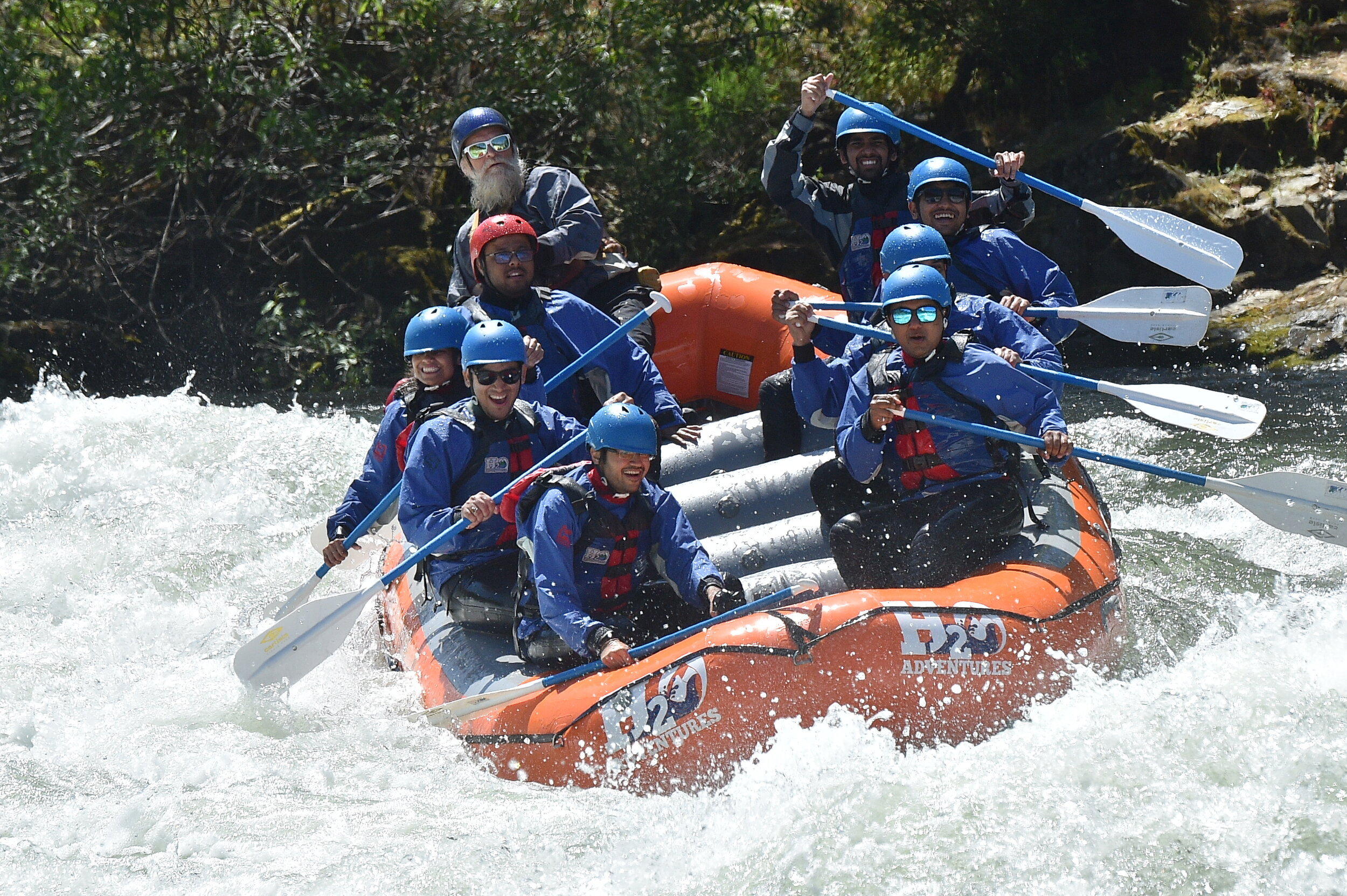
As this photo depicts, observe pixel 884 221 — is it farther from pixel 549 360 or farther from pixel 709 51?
pixel 709 51

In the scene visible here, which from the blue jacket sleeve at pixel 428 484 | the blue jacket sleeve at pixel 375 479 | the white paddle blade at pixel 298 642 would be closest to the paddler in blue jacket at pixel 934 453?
the blue jacket sleeve at pixel 428 484

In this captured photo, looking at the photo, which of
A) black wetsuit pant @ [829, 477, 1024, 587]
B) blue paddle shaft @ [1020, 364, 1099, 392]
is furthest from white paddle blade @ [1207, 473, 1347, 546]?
black wetsuit pant @ [829, 477, 1024, 587]

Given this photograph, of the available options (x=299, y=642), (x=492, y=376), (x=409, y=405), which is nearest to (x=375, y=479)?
(x=409, y=405)

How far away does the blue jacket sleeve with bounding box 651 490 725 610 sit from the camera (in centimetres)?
446

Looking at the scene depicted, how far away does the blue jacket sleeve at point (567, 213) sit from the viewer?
19.7 feet

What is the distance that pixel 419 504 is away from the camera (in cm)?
480

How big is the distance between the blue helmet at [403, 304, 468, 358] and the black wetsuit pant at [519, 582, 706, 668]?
1217 millimetres

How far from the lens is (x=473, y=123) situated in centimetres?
598

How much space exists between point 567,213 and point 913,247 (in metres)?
1.80

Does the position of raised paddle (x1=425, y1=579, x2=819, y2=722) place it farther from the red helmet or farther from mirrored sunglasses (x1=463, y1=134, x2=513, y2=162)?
mirrored sunglasses (x1=463, y1=134, x2=513, y2=162)

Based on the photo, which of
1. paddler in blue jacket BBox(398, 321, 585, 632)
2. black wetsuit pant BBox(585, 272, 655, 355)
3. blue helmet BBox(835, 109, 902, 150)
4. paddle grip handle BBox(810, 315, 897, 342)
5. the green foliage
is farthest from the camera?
the green foliage

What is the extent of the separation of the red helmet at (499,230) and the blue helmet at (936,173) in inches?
60.6

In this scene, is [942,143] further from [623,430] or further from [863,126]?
[623,430]

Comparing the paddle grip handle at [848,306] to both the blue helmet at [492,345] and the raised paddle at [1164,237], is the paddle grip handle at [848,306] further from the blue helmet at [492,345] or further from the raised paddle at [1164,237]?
the blue helmet at [492,345]
